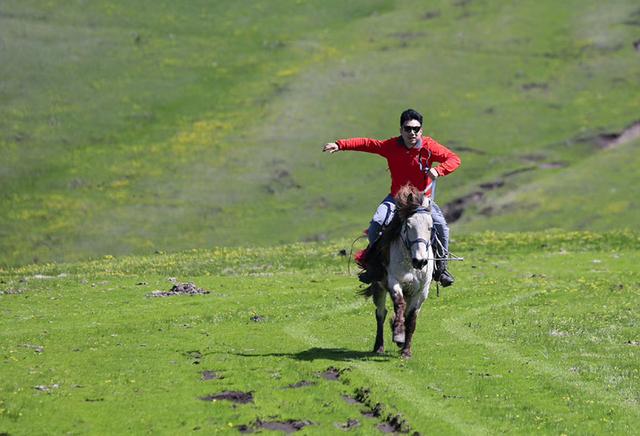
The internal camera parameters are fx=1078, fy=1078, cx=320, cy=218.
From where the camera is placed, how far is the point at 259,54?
12256 cm

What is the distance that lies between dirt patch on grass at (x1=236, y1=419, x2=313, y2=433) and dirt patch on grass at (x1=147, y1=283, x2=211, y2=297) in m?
17.4

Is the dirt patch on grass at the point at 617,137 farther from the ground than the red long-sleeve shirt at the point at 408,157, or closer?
closer

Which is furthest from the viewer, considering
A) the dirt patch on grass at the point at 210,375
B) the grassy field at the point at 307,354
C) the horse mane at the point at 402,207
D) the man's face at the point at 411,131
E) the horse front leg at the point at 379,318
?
the horse front leg at the point at 379,318

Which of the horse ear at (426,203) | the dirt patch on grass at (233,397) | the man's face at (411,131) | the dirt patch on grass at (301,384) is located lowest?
the dirt patch on grass at (301,384)

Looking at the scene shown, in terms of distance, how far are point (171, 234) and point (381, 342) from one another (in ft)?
191

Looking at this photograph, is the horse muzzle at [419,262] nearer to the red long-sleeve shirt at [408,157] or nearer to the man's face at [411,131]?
the red long-sleeve shirt at [408,157]

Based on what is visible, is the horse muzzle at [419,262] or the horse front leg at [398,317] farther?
the horse front leg at [398,317]

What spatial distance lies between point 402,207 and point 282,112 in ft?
272

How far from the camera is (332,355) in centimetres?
2536

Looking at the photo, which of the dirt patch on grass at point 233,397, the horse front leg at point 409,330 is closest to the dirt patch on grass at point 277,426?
the dirt patch on grass at point 233,397

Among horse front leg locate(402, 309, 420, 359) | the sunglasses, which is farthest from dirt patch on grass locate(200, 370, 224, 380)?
the sunglasses

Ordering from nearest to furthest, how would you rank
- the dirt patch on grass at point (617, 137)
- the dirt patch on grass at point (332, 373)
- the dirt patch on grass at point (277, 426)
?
the dirt patch on grass at point (277, 426) → the dirt patch on grass at point (332, 373) → the dirt patch on grass at point (617, 137)

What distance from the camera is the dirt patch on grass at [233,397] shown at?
21.0 metres

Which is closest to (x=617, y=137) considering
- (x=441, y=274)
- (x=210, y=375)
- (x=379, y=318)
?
(x=441, y=274)
